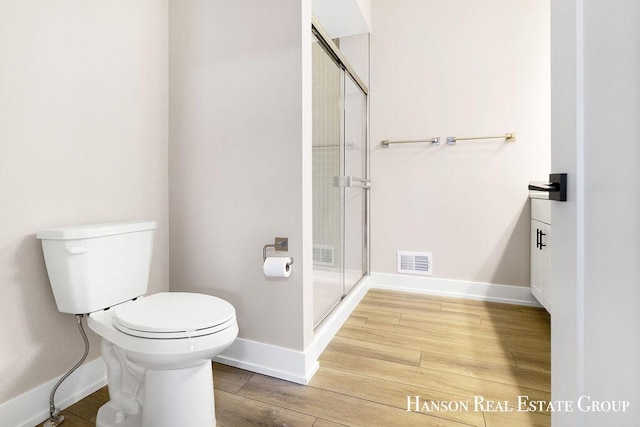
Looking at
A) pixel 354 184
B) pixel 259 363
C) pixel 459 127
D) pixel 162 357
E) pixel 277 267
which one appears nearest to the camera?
pixel 162 357

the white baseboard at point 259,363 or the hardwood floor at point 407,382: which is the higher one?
the white baseboard at point 259,363

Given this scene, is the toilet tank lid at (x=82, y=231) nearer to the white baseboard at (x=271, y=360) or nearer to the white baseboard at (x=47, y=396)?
the white baseboard at (x=47, y=396)

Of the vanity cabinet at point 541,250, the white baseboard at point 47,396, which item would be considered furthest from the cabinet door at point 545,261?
the white baseboard at point 47,396

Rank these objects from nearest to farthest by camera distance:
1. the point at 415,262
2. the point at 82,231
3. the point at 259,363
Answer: the point at 82,231
the point at 259,363
the point at 415,262

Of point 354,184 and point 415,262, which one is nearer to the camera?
point 354,184

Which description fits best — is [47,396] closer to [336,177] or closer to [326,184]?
[326,184]

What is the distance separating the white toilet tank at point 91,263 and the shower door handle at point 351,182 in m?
1.20

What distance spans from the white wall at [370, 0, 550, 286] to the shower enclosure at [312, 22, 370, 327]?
27 cm

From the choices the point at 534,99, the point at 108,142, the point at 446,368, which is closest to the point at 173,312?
the point at 108,142

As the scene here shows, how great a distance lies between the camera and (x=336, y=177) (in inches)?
79.9

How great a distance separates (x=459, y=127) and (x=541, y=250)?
3.69 ft

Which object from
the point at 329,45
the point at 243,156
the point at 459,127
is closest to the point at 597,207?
the point at 243,156

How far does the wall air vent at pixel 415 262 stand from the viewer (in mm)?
2627

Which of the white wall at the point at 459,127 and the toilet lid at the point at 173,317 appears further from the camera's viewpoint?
the white wall at the point at 459,127
